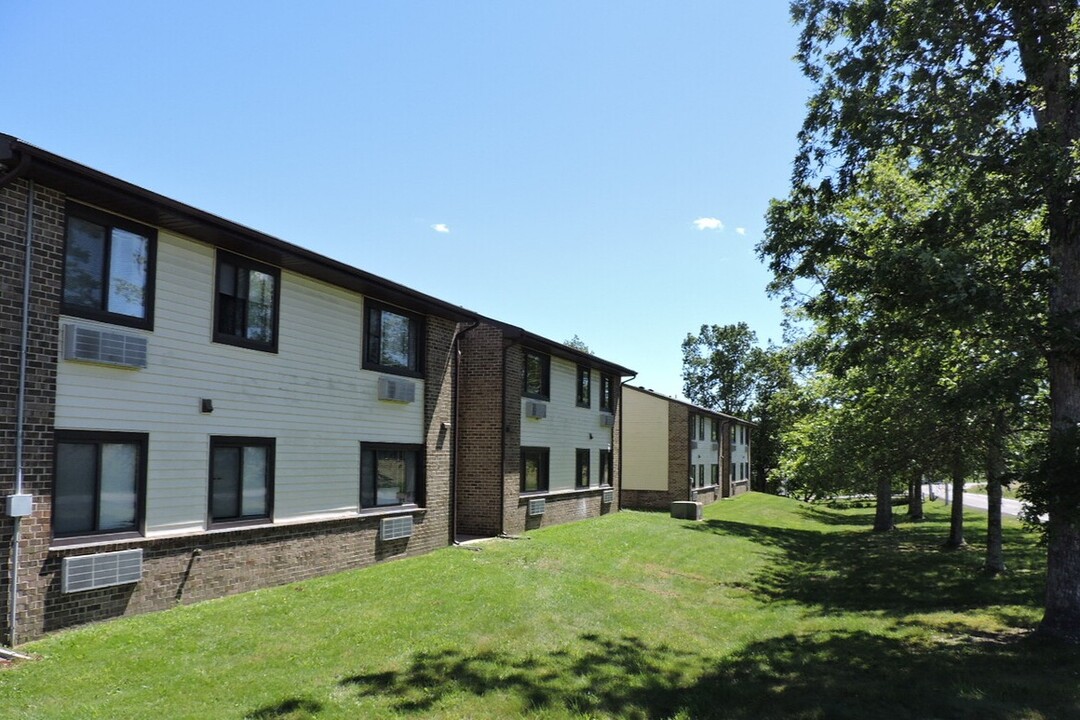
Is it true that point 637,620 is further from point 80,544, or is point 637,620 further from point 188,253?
point 188,253

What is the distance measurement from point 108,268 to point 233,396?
2532mm

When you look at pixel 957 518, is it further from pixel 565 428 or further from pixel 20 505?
pixel 20 505

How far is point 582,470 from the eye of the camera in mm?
23625

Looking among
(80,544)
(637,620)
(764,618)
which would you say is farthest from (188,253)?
(764,618)

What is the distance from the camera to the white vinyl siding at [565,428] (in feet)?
66.8

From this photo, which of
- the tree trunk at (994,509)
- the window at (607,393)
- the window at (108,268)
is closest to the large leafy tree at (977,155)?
the tree trunk at (994,509)

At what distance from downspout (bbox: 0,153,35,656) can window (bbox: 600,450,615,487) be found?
64.5 feet

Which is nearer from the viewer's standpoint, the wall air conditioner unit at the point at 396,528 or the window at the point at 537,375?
the wall air conditioner unit at the point at 396,528

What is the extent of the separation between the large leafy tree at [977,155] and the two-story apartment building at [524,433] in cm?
900

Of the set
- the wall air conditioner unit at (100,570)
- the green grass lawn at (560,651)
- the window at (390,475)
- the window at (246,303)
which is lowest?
the green grass lawn at (560,651)

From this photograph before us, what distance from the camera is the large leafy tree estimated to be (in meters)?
8.27

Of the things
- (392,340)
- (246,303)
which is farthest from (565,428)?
(246,303)

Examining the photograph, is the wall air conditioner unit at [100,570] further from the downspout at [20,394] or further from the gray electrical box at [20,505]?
the gray electrical box at [20,505]

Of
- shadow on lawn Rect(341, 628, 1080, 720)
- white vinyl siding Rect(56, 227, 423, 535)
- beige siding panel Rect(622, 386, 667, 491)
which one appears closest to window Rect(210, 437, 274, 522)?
white vinyl siding Rect(56, 227, 423, 535)
